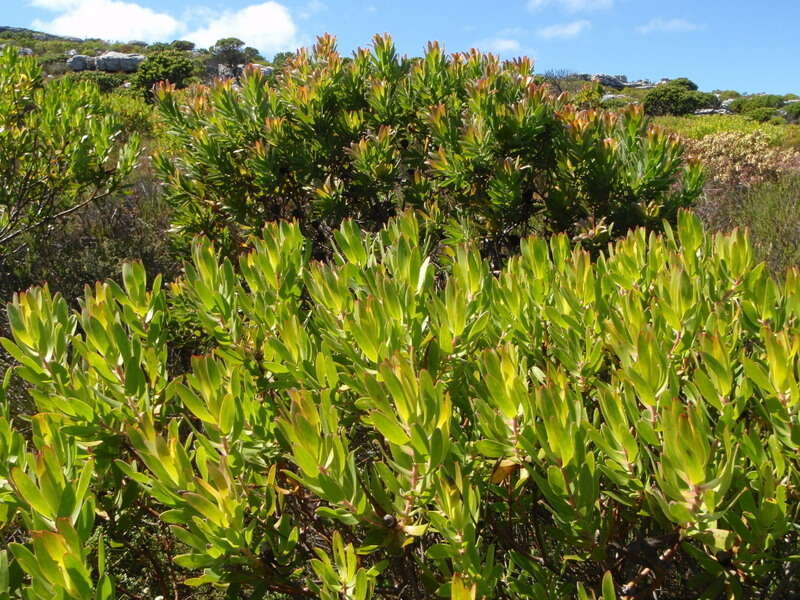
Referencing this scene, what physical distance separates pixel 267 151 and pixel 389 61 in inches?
52.6

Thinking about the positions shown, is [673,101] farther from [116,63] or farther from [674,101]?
[116,63]

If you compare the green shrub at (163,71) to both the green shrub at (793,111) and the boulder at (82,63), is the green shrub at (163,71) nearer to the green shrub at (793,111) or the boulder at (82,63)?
the boulder at (82,63)

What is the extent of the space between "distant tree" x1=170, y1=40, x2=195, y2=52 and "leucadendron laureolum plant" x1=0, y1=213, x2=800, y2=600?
6652cm

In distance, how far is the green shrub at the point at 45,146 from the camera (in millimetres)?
5660

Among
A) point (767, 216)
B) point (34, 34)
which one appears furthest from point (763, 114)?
point (34, 34)

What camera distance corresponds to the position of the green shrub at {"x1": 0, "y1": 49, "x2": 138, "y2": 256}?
18.6 feet

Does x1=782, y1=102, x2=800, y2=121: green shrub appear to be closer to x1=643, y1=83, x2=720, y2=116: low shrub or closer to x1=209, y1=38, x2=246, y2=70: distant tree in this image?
x1=643, y1=83, x2=720, y2=116: low shrub

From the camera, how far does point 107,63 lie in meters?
47.5

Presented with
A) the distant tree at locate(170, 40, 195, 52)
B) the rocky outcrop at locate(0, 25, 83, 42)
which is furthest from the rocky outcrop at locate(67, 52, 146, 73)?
the rocky outcrop at locate(0, 25, 83, 42)

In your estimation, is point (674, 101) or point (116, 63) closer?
point (674, 101)

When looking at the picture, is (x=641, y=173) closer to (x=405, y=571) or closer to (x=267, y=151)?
(x=267, y=151)

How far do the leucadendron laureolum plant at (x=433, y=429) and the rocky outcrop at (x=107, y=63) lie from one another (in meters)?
52.4

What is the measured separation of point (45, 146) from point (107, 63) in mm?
49093

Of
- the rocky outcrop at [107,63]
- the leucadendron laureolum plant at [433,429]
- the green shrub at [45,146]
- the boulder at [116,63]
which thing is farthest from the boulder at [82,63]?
the leucadendron laureolum plant at [433,429]
